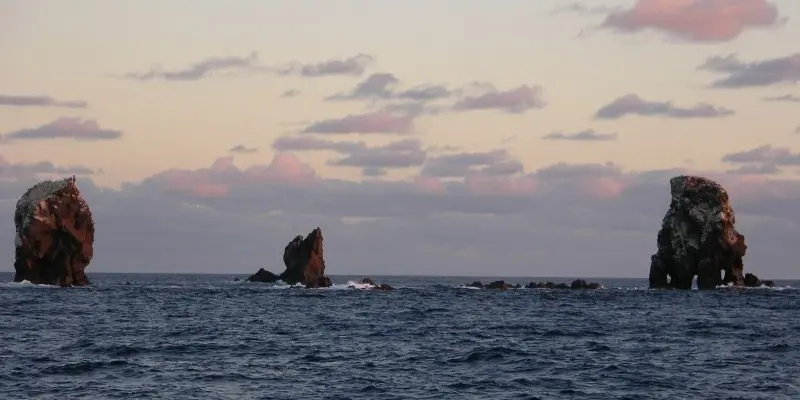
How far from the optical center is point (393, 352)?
174 ft

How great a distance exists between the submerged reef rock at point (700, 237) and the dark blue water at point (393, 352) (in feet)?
132

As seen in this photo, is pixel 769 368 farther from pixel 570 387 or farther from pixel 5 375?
pixel 5 375

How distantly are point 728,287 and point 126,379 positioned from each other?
104819 mm

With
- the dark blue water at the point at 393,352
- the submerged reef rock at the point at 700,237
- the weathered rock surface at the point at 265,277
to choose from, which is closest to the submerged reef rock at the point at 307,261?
the weathered rock surface at the point at 265,277

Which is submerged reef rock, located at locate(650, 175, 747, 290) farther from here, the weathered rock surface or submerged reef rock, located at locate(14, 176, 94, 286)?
submerged reef rock, located at locate(14, 176, 94, 286)

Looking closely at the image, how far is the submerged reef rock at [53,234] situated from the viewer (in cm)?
12485

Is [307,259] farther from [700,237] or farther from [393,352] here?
[393,352]

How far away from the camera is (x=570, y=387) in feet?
134

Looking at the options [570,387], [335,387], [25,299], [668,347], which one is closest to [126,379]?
[335,387]

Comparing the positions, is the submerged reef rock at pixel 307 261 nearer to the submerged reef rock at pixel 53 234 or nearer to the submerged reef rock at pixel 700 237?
the submerged reef rock at pixel 53 234

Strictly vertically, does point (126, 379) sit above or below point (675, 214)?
below

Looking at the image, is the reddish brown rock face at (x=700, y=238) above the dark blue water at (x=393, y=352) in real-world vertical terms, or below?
above

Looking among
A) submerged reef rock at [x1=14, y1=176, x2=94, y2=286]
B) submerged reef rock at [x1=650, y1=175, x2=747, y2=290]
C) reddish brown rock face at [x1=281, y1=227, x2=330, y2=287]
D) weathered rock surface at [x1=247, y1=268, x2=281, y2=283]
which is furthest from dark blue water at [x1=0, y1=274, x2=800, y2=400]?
weathered rock surface at [x1=247, y1=268, x2=281, y2=283]

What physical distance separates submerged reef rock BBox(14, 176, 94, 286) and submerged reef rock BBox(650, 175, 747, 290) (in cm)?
7550
